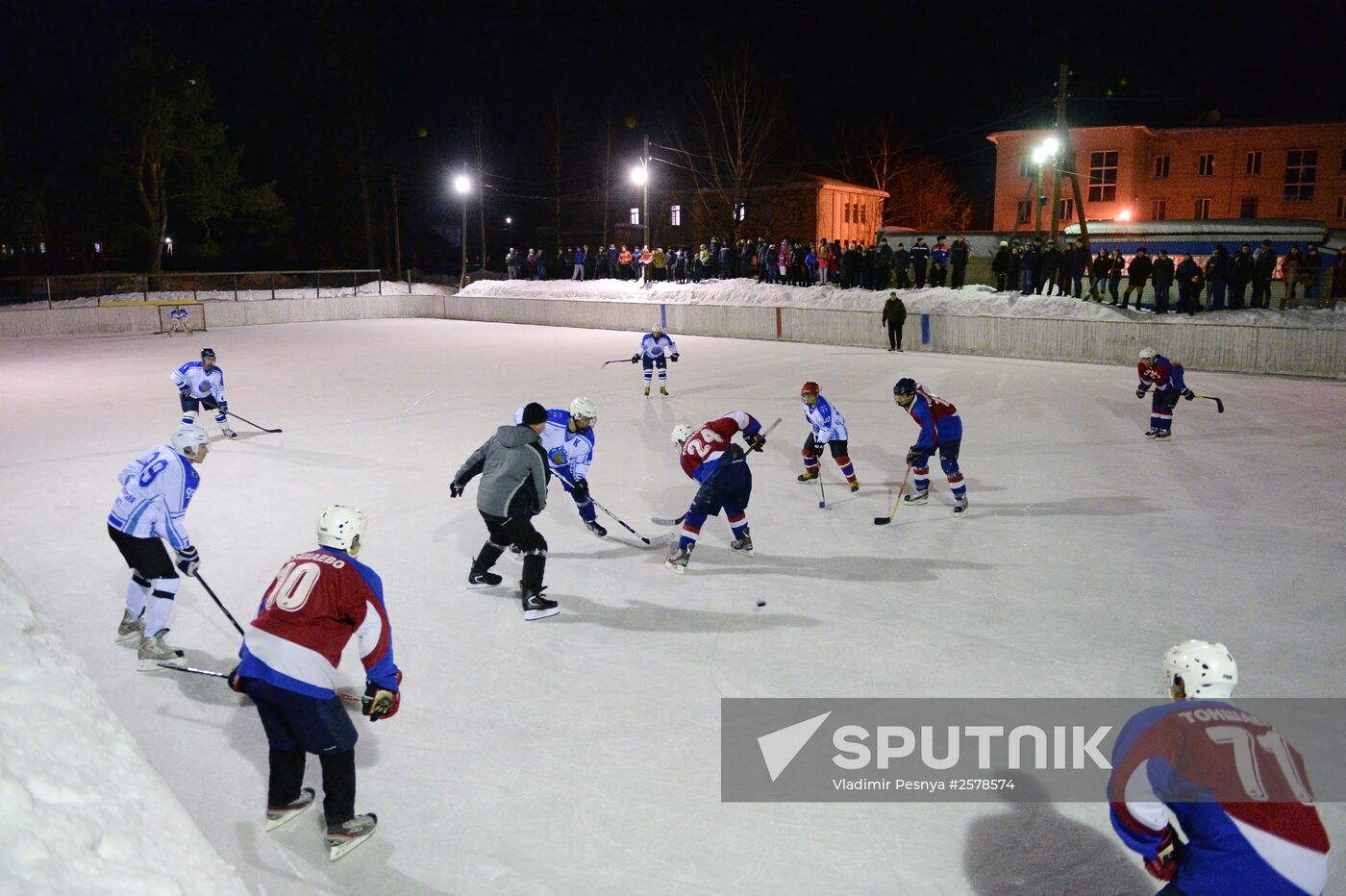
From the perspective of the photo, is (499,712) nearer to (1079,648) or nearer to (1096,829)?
(1096,829)

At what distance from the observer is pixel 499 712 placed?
541cm

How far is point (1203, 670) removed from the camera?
3000mm

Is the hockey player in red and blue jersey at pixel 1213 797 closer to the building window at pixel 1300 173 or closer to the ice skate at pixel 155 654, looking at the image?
the ice skate at pixel 155 654

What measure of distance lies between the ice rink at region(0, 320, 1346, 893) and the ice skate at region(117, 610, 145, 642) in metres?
0.15

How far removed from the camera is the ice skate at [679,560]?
25.7 feet

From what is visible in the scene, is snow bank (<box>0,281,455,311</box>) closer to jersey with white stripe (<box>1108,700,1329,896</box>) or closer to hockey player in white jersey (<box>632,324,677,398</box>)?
hockey player in white jersey (<box>632,324,677,398</box>)

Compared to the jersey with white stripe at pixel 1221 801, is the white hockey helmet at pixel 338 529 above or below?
above

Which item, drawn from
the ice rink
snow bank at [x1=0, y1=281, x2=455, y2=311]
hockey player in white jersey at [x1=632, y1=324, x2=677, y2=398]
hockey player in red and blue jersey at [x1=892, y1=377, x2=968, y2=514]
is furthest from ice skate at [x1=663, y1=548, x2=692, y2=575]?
snow bank at [x1=0, y1=281, x2=455, y2=311]

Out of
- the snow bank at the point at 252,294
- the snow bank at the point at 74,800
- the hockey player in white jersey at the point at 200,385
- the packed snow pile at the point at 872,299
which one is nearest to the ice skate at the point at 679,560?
the snow bank at the point at 74,800

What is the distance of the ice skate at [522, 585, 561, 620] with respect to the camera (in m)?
6.78

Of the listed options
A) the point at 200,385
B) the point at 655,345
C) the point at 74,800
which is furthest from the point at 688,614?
the point at 655,345

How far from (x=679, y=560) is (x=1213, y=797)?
17.6 feet

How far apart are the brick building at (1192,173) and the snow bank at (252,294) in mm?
26442

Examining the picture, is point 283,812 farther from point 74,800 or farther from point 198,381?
point 198,381
